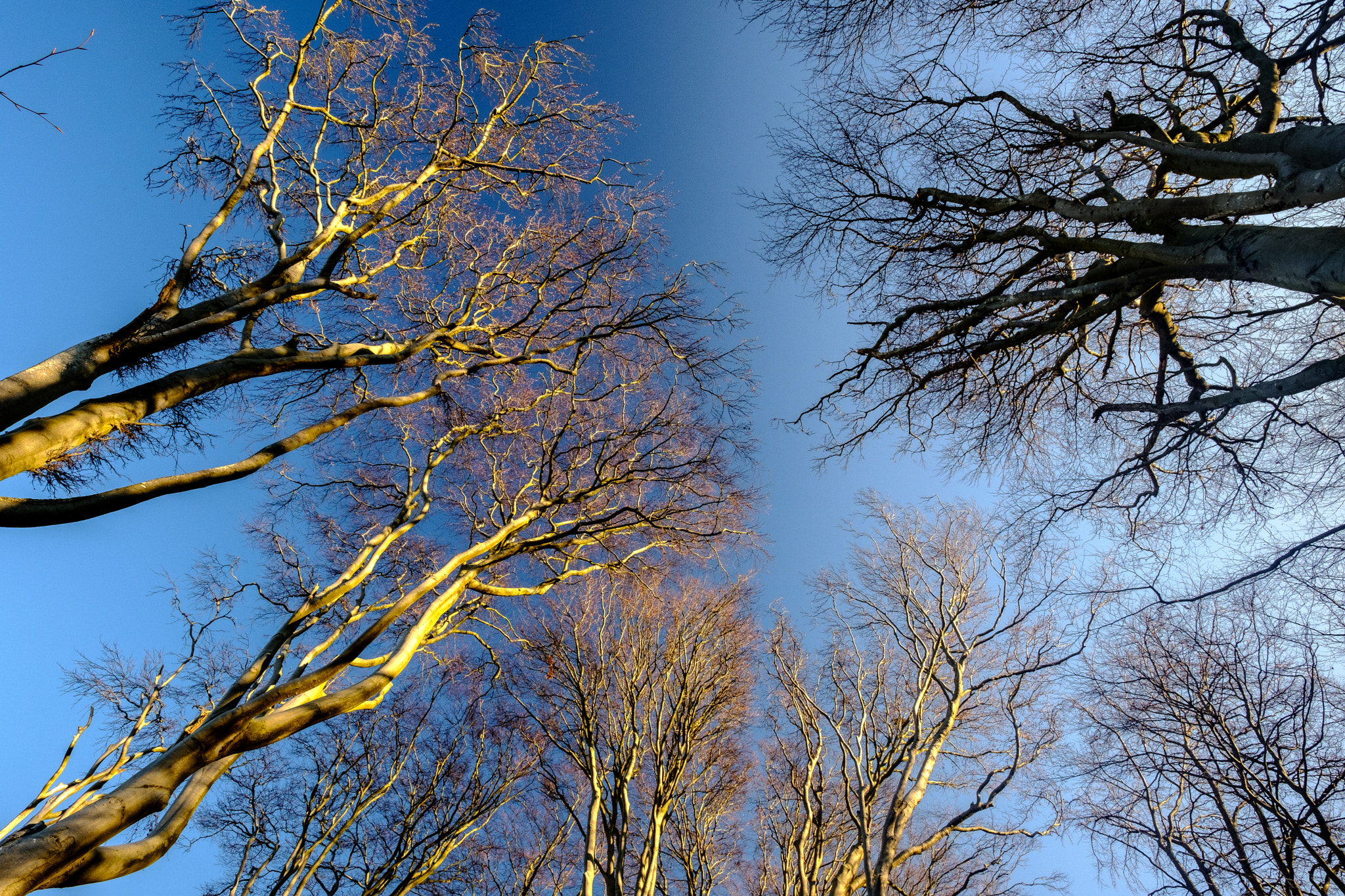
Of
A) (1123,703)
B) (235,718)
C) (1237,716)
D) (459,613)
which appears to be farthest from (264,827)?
(1237,716)

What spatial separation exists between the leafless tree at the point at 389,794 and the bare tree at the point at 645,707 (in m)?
1.06

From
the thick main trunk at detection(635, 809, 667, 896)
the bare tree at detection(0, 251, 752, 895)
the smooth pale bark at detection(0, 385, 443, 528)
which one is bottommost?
the thick main trunk at detection(635, 809, 667, 896)

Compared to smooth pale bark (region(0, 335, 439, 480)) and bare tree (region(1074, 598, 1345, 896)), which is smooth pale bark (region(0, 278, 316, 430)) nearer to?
smooth pale bark (region(0, 335, 439, 480))

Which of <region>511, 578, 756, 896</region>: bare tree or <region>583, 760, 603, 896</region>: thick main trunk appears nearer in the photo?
<region>583, 760, 603, 896</region>: thick main trunk

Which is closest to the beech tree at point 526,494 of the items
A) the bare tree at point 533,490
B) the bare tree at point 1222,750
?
the bare tree at point 533,490

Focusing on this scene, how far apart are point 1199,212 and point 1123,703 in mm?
5951

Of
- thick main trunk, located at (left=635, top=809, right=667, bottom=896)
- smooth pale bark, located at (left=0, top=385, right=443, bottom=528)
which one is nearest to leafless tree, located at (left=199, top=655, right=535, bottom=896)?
thick main trunk, located at (left=635, top=809, right=667, bottom=896)

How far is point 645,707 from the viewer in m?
7.77

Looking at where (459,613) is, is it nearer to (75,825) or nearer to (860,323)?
(75,825)

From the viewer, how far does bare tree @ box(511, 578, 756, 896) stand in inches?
274

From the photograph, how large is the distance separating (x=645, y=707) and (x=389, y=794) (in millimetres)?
5512

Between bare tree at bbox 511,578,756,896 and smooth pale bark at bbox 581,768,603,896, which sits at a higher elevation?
bare tree at bbox 511,578,756,896

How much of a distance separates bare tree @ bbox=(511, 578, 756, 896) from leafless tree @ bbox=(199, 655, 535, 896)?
1.06 meters

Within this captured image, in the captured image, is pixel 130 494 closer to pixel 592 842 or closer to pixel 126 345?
pixel 126 345
